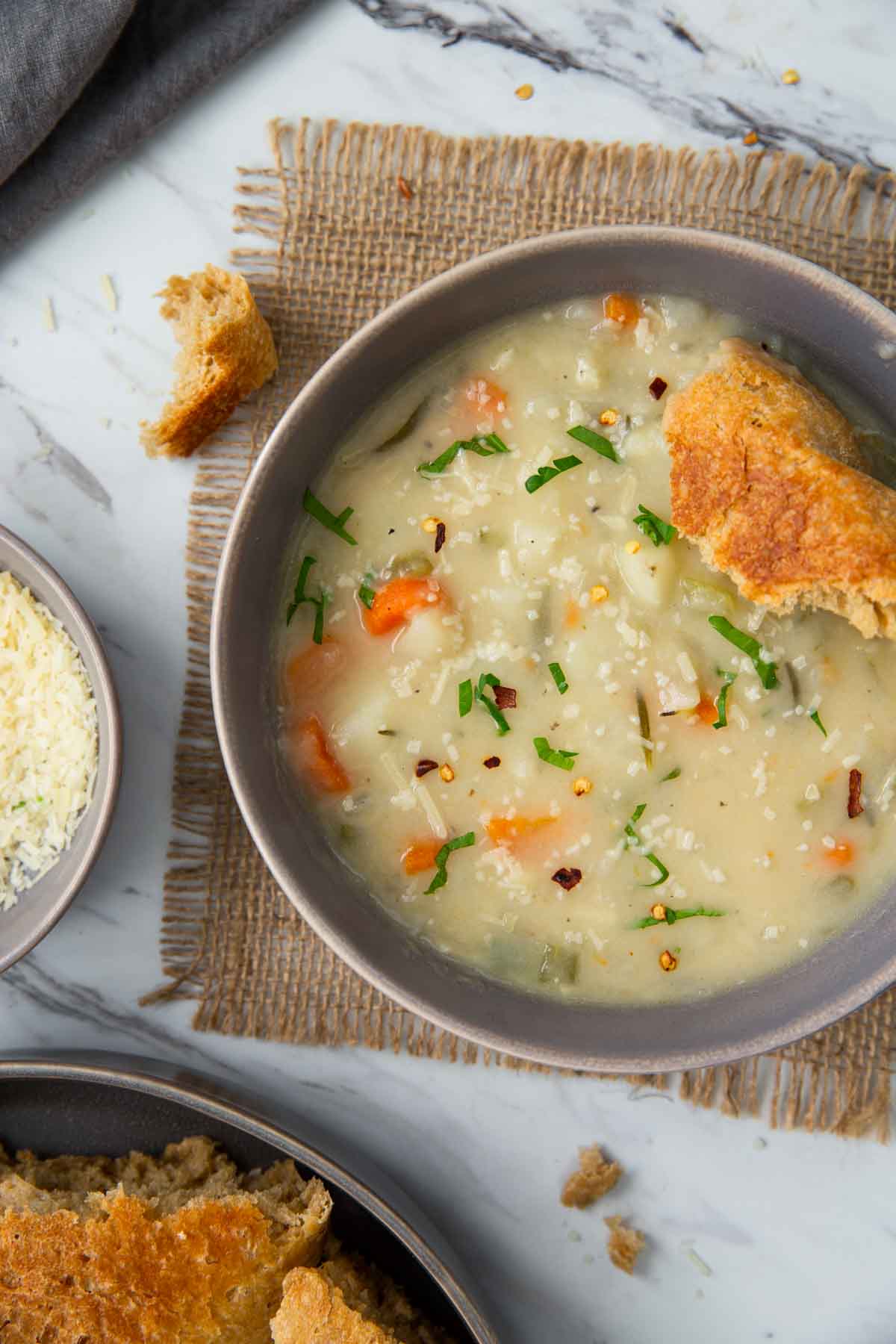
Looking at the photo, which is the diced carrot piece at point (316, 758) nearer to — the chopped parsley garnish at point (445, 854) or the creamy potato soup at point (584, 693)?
the creamy potato soup at point (584, 693)

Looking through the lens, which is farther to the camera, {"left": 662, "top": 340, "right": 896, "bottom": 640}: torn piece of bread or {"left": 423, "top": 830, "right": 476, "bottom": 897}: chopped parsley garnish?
{"left": 423, "top": 830, "right": 476, "bottom": 897}: chopped parsley garnish

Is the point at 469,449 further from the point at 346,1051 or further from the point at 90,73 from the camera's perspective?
the point at 346,1051

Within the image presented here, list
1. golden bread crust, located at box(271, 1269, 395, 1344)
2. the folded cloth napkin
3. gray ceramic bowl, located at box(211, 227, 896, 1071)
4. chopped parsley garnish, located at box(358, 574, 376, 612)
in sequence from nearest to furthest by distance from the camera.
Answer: gray ceramic bowl, located at box(211, 227, 896, 1071), chopped parsley garnish, located at box(358, 574, 376, 612), golden bread crust, located at box(271, 1269, 395, 1344), the folded cloth napkin

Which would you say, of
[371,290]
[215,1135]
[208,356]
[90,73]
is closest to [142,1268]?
[215,1135]

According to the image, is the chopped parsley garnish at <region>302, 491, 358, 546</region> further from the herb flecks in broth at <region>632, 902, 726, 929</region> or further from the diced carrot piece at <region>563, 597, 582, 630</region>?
the herb flecks in broth at <region>632, 902, 726, 929</region>

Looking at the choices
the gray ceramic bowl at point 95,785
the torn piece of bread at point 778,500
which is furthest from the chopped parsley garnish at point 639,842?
the gray ceramic bowl at point 95,785

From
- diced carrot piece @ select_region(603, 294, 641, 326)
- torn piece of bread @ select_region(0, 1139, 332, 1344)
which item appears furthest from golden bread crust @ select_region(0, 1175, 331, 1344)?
diced carrot piece @ select_region(603, 294, 641, 326)
